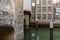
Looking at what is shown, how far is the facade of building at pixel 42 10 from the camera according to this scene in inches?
884

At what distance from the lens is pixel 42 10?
22875mm

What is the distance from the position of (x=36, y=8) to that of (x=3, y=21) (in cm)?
1847

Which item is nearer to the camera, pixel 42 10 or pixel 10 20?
pixel 10 20

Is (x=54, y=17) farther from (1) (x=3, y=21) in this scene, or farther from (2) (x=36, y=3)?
(1) (x=3, y=21)

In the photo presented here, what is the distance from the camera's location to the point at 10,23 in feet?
14.5

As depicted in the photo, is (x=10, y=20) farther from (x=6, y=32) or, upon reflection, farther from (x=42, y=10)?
Result: (x=42, y=10)

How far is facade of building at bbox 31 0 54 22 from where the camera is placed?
22453mm

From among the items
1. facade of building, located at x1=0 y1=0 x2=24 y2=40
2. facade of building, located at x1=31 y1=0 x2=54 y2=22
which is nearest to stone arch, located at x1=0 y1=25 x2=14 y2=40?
facade of building, located at x1=0 y1=0 x2=24 y2=40

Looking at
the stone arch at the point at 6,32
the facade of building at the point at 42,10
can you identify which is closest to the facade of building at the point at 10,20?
the stone arch at the point at 6,32

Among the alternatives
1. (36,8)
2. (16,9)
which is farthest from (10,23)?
(36,8)

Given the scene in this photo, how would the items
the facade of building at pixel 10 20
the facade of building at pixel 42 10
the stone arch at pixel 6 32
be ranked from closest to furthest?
the facade of building at pixel 10 20 < the stone arch at pixel 6 32 < the facade of building at pixel 42 10

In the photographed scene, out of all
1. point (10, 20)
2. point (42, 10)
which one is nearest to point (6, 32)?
point (10, 20)

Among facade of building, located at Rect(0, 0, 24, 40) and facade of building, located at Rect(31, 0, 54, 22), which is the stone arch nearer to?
facade of building, located at Rect(0, 0, 24, 40)

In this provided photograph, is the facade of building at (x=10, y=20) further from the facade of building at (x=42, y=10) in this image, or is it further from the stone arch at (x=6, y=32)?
the facade of building at (x=42, y=10)
